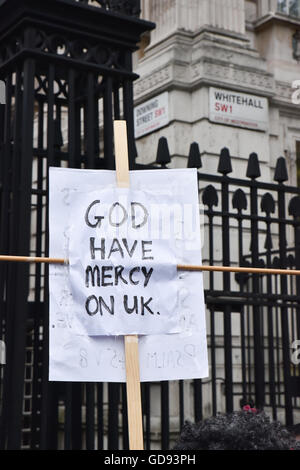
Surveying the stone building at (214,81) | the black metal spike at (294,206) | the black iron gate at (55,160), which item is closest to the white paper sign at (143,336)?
the black iron gate at (55,160)

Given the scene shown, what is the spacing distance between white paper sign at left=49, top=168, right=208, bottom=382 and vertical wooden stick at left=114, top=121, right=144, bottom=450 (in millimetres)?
65

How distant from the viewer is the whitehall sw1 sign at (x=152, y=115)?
11312 millimetres

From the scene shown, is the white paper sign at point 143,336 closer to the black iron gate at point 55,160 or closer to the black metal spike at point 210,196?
the black iron gate at point 55,160

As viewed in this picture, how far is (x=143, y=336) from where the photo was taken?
3572 mm

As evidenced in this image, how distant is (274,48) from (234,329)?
211 inches

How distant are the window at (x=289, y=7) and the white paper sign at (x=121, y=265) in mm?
10502

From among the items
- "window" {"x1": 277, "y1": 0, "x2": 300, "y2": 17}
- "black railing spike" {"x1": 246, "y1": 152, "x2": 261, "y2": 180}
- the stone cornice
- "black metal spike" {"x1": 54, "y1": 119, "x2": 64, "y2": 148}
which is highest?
"window" {"x1": 277, "y1": 0, "x2": 300, "y2": 17}

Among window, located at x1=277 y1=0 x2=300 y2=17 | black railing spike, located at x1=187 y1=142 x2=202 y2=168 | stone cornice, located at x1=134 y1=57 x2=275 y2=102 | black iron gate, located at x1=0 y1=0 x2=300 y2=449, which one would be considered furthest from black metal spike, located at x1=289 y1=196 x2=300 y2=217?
window, located at x1=277 y1=0 x2=300 y2=17

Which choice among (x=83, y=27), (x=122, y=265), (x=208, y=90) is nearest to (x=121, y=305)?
(x=122, y=265)

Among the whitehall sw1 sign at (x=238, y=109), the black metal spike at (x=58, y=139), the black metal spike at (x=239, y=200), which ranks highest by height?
the whitehall sw1 sign at (x=238, y=109)

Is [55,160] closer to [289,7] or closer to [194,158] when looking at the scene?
[194,158]

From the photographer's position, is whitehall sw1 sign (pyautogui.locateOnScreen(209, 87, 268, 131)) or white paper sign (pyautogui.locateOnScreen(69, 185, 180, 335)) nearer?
white paper sign (pyautogui.locateOnScreen(69, 185, 180, 335))

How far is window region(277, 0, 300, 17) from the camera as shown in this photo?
13.2 meters

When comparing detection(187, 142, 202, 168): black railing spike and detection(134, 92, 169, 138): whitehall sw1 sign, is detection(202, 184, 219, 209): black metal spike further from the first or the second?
detection(134, 92, 169, 138): whitehall sw1 sign
